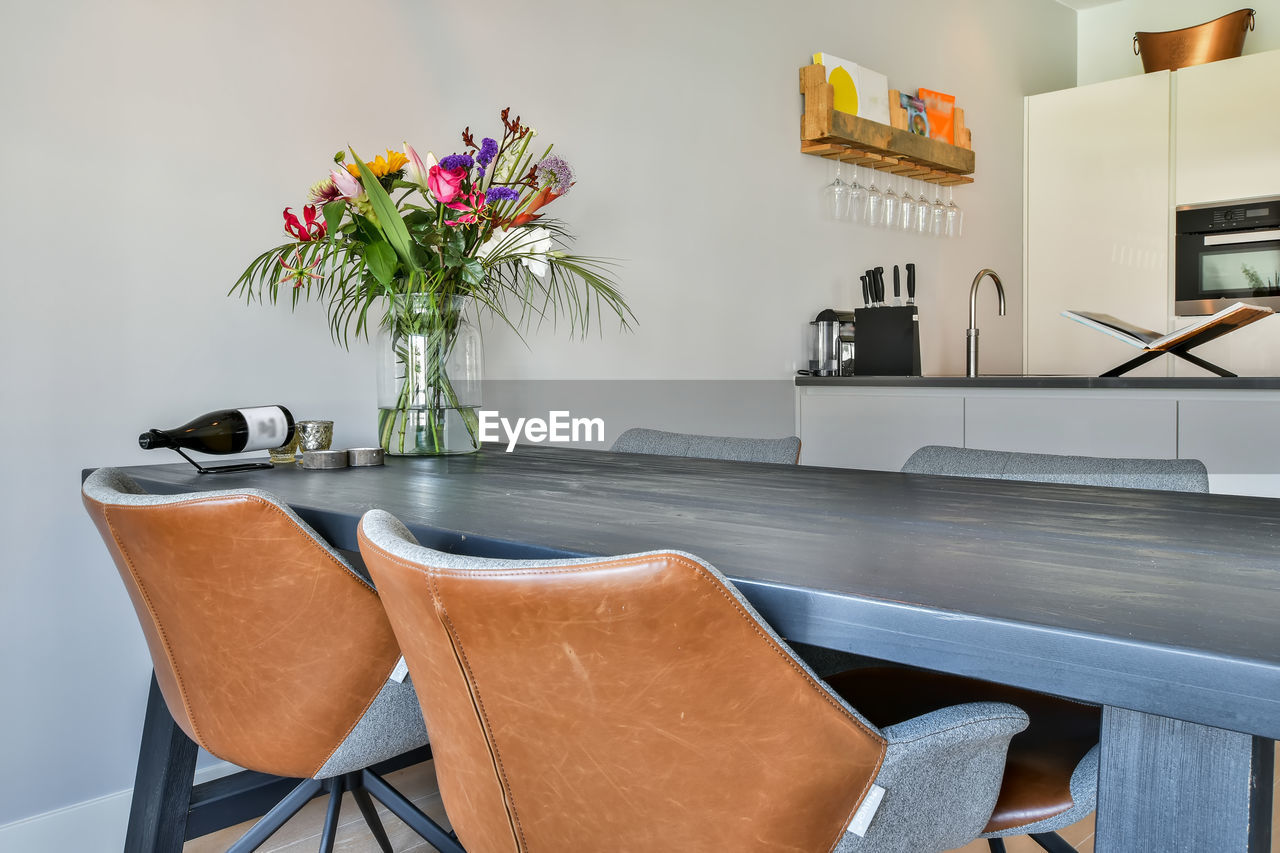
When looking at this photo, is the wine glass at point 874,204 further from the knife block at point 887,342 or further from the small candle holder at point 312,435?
the small candle holder at point 312,435

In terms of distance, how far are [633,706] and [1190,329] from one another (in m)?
2.42

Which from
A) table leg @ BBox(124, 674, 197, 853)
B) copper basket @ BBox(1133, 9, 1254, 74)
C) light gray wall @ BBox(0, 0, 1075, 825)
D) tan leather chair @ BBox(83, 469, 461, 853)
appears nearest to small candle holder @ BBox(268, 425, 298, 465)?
light gray wall @ BBox(0, 0, 1075, 825)

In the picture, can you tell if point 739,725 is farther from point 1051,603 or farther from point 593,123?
point 593,123

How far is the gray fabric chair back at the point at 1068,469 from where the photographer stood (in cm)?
142

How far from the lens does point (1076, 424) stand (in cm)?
266

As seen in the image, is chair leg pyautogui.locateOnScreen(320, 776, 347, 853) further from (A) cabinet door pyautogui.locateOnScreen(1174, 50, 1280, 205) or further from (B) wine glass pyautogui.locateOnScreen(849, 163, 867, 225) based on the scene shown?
(A) cabinet door pyautogui.locateOnScreen(1174, 50, 1280, 205)

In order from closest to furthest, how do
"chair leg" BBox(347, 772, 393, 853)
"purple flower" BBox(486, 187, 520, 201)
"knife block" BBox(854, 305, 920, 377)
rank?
1. "chair leg" BBox(347, 772, 393, 853)
2. "purple flower" BBox(486, 187, 520, 201)
3. "knife block" BBox(854, 305, 920, 377)

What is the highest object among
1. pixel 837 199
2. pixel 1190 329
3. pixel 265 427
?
pixel 837 199

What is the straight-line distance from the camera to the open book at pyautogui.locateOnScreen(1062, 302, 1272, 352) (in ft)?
8.10

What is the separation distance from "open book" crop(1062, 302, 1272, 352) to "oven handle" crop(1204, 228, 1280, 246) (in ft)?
4.74

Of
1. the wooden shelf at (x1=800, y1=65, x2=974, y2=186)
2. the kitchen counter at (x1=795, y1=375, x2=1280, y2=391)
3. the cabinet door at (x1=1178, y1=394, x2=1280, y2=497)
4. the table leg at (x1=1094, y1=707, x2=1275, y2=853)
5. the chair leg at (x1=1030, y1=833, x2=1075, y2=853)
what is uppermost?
the wooden shelf at (x1=800, y1=65, x2=974, y2=186)

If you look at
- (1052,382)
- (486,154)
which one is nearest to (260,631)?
(486,154)

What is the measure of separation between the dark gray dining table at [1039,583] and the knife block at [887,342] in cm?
196

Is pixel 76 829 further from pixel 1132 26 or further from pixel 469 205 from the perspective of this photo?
pixel 1132 26
